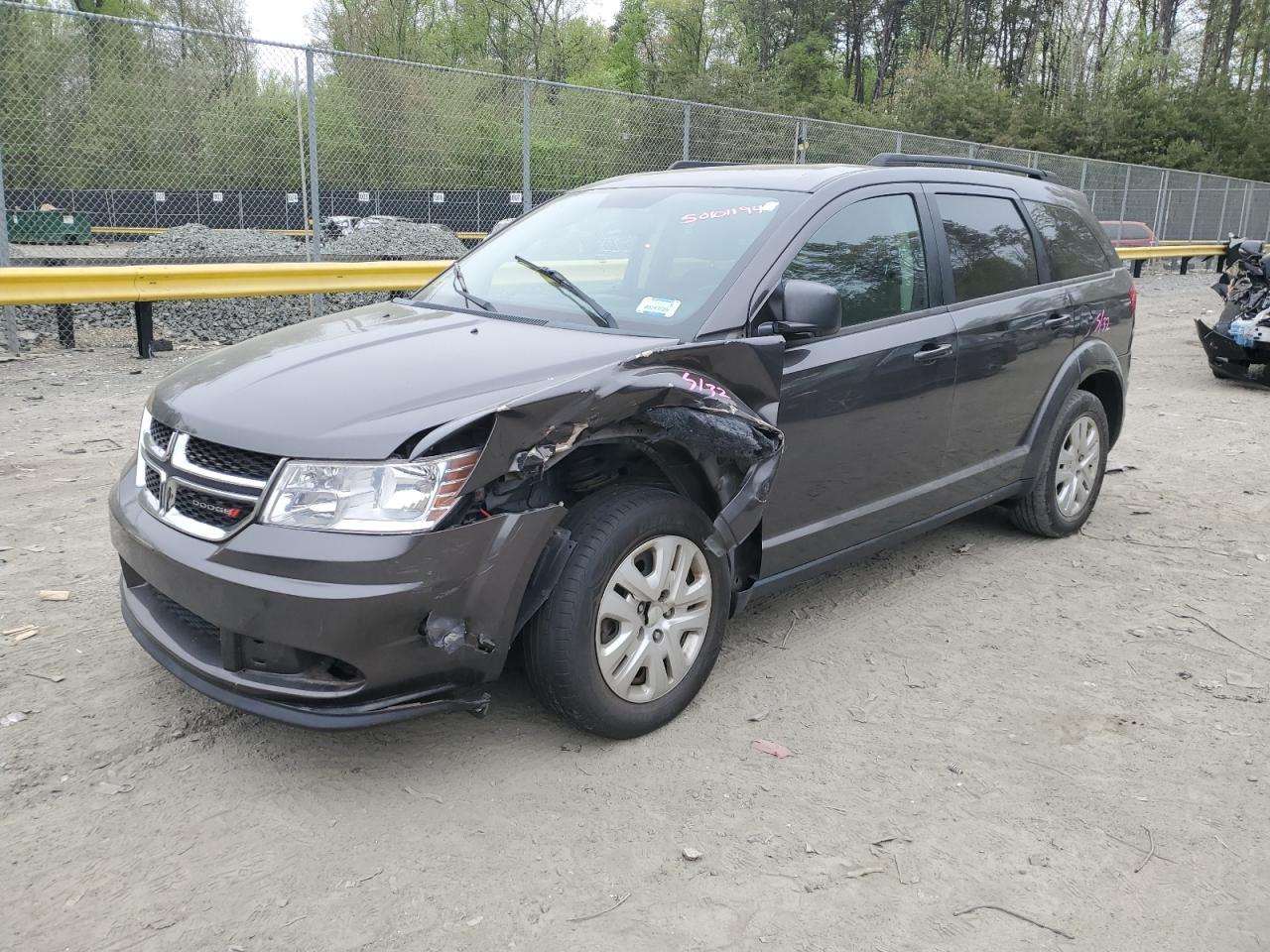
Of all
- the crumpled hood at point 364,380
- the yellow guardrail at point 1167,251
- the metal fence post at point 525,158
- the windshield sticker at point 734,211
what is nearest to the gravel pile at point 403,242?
Result: the metal fence post at point 525,158

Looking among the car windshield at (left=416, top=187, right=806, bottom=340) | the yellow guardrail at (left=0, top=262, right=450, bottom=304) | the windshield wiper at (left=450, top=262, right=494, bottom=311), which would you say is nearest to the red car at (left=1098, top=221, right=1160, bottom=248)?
the yellow guardrail at (left=0, top=262, right=450, bottom=304)

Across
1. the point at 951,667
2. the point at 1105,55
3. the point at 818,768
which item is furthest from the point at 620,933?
the point at 1105,55

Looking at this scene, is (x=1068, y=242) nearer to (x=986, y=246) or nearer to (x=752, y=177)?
(x=986, y=246)

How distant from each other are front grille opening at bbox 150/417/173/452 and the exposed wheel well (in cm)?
425

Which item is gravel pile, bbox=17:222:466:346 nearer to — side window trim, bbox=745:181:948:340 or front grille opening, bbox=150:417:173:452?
front grille opening, bbox=150:417:173:452

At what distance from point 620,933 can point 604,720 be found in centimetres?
75

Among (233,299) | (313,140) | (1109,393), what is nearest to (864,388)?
(1109,393)

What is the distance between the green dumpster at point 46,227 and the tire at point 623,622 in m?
13.2

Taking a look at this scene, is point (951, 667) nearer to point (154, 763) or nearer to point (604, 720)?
point (604, 720)

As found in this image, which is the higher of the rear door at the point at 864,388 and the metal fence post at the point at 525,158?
the metal fence post at the point at 525,158

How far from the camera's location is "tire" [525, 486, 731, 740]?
116 inches

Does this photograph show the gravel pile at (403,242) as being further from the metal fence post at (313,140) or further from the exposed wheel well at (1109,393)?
the exposed wheel well at (1109,393)

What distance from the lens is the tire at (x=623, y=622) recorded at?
9.67 ft

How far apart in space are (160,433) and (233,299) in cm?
859
